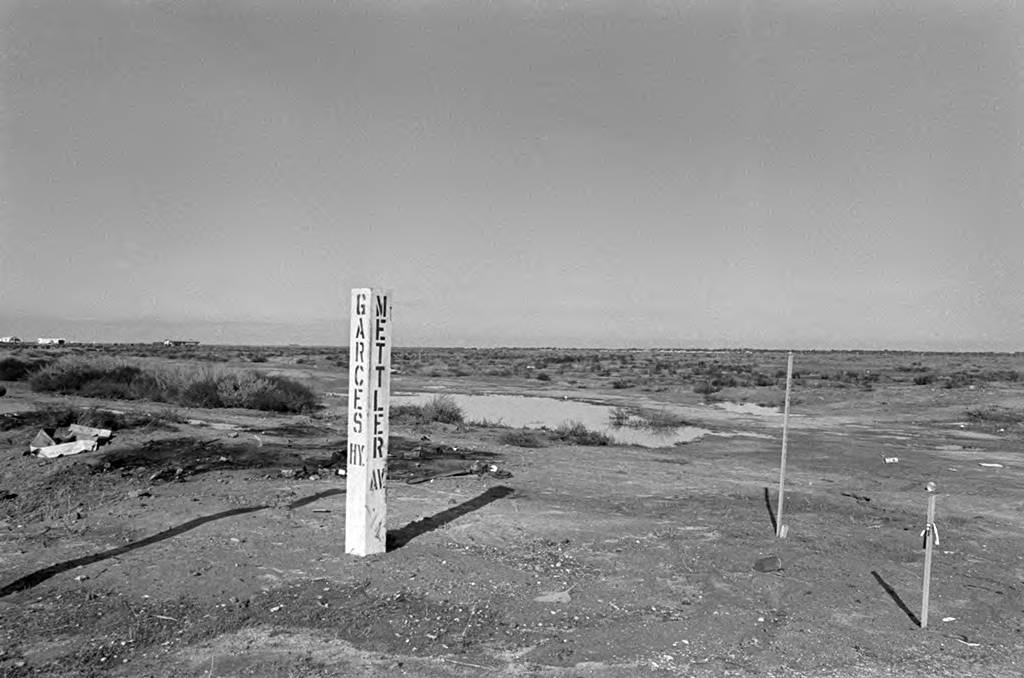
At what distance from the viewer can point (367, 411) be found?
7148mm

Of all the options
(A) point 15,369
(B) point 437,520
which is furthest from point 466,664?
(A) point 15,369

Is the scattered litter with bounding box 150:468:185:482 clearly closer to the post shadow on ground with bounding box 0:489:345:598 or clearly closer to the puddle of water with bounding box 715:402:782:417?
the post shadow on ground with bounding box 0:489:345:598

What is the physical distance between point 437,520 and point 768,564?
3931 mm

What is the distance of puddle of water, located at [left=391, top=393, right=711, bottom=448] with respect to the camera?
21.3m

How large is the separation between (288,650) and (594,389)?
36.2 m

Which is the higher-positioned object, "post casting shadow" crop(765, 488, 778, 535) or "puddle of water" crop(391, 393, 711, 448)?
"post casting shadow" crop(765, 488, 778, 535)

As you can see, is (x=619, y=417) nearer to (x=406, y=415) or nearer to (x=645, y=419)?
(x=645, y=419)

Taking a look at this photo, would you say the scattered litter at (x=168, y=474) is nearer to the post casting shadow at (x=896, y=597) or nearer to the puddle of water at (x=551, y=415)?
the post casting shadow at (x=896, y=597)

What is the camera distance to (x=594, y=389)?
41.0 meters

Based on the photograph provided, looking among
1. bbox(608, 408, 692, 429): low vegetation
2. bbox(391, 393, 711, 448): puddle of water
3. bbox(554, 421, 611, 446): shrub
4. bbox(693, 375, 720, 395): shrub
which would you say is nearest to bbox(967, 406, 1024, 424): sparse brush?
bbox(608, 408, 692, 429): low vegetation

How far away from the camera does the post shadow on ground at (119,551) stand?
648 centimetres

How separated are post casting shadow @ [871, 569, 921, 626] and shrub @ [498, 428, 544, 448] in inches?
388

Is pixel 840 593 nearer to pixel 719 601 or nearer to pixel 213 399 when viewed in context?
pixel 719 601

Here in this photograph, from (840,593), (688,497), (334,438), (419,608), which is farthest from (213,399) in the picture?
(840,593)
